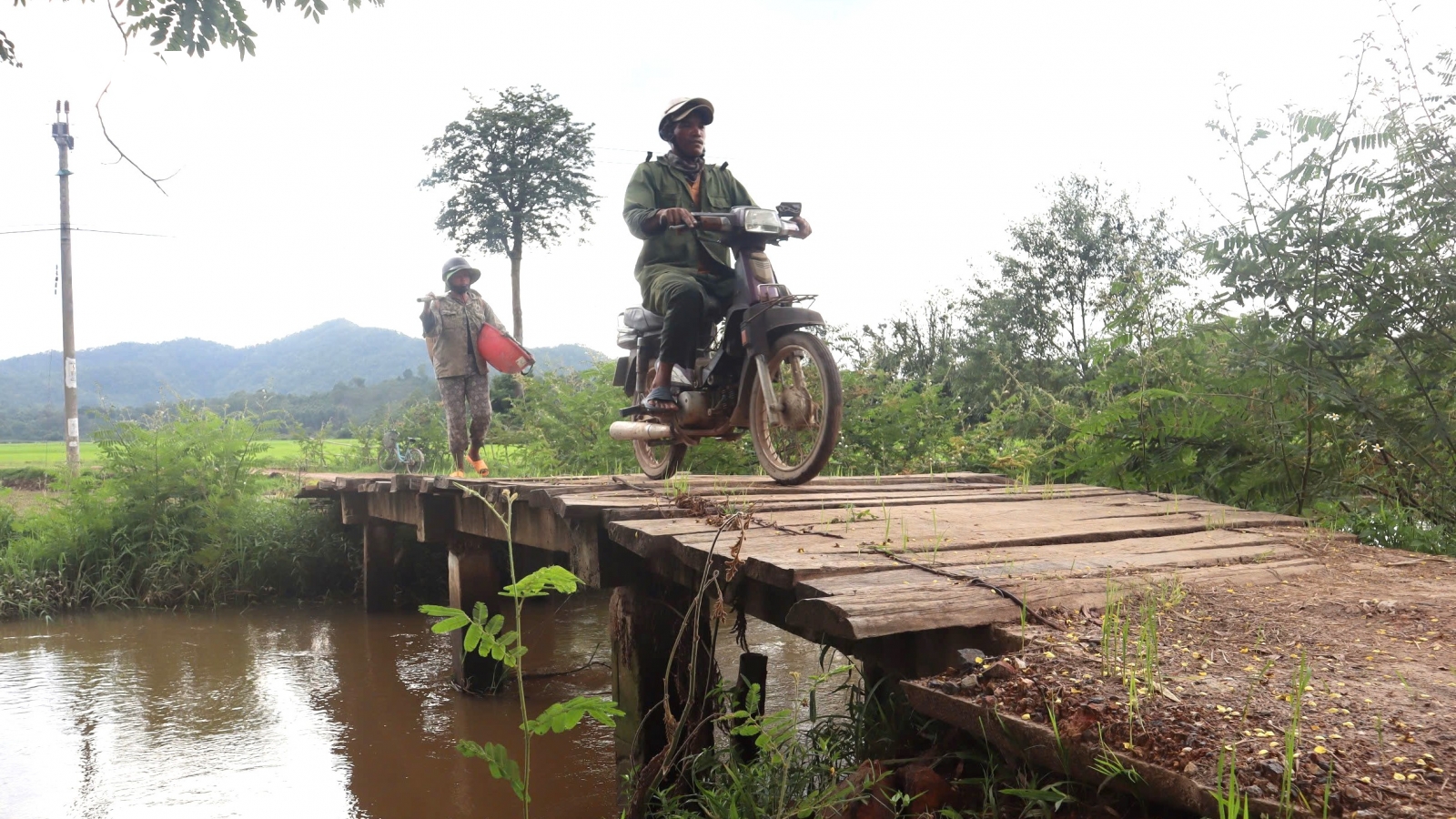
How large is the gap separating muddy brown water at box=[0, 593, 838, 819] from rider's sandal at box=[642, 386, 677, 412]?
165 centimetres

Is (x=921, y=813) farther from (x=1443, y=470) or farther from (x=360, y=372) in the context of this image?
(x=360, y=372)

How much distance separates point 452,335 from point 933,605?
Result: 666 cm

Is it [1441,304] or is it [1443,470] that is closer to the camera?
[1441,304]

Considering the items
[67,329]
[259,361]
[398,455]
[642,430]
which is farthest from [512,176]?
[259,361]

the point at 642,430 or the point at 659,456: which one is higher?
the point at 642,430

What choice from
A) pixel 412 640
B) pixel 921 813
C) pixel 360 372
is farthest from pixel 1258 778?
pixel 360 372

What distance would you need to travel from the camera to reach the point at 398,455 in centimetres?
1199

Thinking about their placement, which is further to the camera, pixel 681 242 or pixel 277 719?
pixel 277 719

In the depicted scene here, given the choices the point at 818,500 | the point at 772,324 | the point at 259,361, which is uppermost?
the point at 259,361

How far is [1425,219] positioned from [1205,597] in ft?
7.74

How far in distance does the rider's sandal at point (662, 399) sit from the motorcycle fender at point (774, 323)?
1.93ft

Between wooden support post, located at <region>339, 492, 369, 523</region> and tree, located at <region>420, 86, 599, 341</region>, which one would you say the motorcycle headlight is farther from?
tree, located at <region>420, 86, 599, 341</region>

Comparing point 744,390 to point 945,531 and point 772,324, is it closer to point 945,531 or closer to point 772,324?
point 772,324

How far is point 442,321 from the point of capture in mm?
8477
